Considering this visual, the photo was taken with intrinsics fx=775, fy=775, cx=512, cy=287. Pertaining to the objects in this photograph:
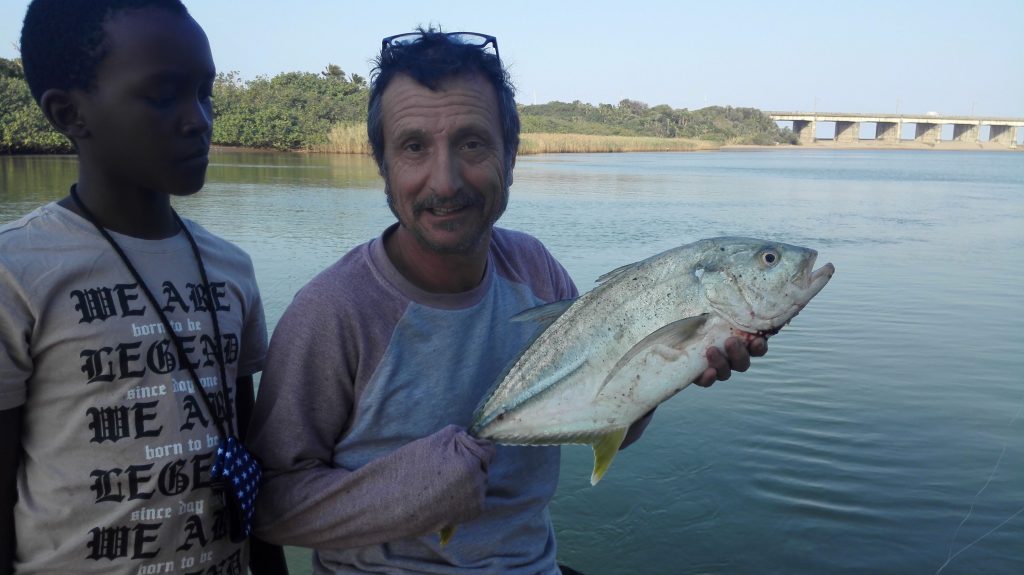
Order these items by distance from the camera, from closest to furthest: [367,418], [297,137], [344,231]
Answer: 1. [367,418]
2. [344,231]
3. [297,137]

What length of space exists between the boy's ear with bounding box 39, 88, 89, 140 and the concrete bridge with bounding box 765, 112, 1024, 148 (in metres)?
121

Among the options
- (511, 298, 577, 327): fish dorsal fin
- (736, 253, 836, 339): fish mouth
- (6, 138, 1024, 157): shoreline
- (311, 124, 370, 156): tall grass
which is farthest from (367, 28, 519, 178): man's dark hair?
(311, 124, 370, 156): tall grass

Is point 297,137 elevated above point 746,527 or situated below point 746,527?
above

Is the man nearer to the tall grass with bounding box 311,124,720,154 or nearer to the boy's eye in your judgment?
the boy's eye

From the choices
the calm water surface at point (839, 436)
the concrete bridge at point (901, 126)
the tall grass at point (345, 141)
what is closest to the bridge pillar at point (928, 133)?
the concrete bridge at point (901, 126)

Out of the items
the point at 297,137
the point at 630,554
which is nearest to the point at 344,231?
the point at 630,554

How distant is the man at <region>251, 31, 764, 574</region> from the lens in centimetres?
209

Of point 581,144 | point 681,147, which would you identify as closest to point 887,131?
point 681,147

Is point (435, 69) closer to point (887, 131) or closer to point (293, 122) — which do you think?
point (293, 122)

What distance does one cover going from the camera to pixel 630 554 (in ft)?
15.5

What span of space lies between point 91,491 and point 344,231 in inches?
553

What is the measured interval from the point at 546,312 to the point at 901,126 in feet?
419

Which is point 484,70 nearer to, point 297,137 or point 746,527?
point 746,527

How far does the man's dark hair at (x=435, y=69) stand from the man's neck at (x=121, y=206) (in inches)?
26.5
